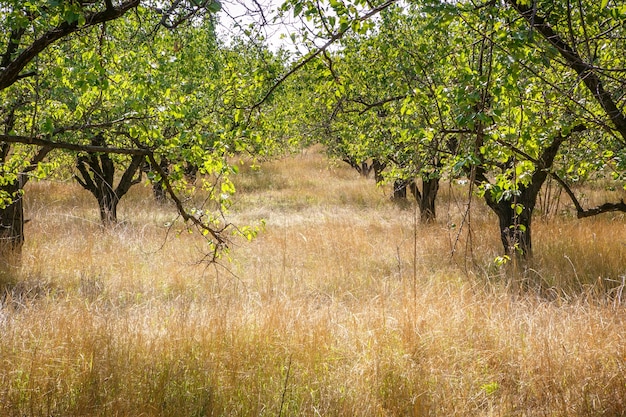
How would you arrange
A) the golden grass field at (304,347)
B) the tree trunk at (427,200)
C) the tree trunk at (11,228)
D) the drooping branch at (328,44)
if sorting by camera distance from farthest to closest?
the tree trunk at (427,200), the tree trunk at (11,228), the golden grass field at (304,347), the drooping branch at (328,44)

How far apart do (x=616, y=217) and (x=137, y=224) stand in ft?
35.2

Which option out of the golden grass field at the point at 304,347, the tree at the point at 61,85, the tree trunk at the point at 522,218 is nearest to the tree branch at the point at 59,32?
the tree at the point at 61,85

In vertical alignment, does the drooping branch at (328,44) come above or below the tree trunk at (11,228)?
above

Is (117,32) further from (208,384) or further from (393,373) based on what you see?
(393,373)

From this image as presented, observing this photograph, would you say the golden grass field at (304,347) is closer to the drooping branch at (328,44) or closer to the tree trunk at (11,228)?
the tree trunk at (11,228)

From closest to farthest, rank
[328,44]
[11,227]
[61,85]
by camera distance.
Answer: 1. [328,44]
2. [61,85]
3. [11,227]

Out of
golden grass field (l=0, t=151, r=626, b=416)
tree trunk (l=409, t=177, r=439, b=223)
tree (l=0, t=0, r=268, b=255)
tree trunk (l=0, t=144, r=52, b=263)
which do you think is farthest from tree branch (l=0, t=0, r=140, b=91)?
tree trunk (l=409, t=177, r=439, b=223)

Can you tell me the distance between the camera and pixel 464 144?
535 cm

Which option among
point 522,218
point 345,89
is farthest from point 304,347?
point 522,218

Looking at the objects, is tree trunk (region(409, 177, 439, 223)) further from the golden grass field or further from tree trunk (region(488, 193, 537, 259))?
→ the golden grass field

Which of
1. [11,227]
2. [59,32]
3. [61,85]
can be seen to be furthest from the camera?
[11,227]

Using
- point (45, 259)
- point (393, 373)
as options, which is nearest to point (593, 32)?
point (393, 373)

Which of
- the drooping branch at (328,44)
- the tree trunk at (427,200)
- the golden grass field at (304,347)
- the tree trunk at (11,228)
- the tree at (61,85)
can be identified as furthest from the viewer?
the tree trunk at (427,200)

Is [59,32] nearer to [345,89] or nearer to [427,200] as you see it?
[345,89]
